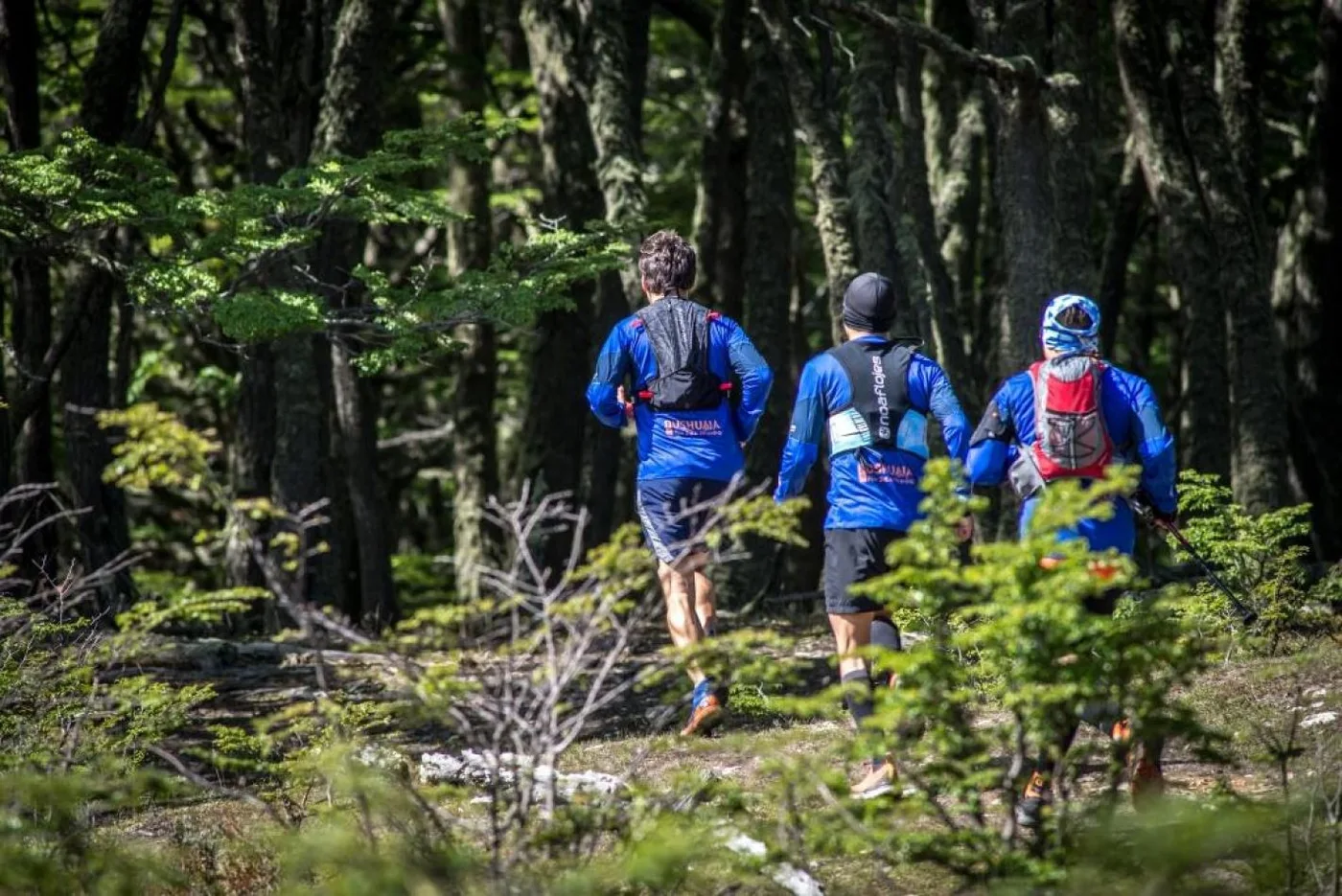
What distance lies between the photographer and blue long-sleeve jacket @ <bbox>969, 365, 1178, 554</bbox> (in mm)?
6711

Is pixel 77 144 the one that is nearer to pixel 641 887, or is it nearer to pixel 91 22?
pixel 641 887

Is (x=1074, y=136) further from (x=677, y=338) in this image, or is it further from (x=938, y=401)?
(x=938, y=401)

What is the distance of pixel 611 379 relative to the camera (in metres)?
8.66

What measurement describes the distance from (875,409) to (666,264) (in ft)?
5.80

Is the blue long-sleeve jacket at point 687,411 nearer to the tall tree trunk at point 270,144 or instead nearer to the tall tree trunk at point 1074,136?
the tall tree trunk at point 1074,136

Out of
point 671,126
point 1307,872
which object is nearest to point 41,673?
point 1307,872

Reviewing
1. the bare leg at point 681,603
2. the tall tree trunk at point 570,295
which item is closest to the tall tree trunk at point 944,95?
the tall tree trunk at point 570,295

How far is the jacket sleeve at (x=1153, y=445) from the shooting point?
22.0 feet

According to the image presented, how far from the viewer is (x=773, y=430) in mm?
16766

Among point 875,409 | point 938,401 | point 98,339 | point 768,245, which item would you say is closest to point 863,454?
point 875,409

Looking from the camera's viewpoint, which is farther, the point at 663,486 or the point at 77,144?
the point at 77,144

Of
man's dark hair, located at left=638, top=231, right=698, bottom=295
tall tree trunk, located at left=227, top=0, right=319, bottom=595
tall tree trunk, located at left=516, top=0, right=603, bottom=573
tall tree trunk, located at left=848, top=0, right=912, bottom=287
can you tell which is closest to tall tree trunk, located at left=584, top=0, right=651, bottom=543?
tall tree trunk, located at left=516, top=0, right=603, bottom=573

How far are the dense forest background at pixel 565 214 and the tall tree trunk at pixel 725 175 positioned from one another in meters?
0.04

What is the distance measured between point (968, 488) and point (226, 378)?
55.3 ft
